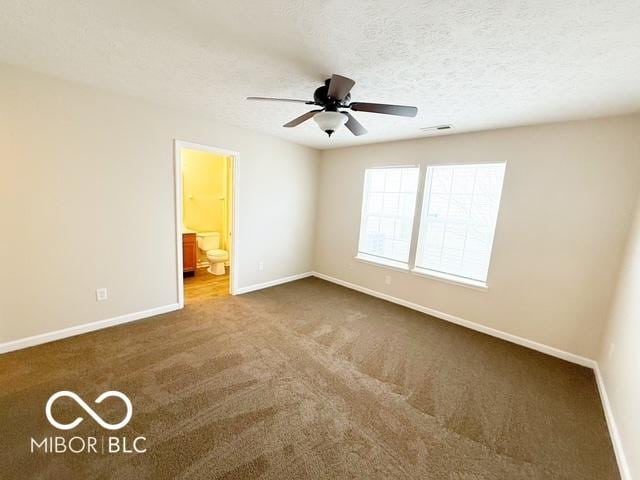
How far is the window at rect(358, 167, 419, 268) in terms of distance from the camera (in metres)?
3.88

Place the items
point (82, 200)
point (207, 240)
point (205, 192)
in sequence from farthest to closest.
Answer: point (205, 192)
point (207, 240)
point (82, 200)

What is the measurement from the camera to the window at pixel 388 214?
3.88 metres

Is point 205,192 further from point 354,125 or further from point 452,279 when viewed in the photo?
point 452,279

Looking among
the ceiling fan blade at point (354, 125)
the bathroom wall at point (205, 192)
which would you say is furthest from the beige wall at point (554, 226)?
the bathroom wall at point (205, 192)

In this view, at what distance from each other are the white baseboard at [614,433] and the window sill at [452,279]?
1199 mm

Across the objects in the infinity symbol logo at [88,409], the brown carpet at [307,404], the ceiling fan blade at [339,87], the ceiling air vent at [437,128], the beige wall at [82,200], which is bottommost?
the infinity symbol logo at [88,409]

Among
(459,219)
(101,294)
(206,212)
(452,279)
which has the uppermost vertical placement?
(459,219)

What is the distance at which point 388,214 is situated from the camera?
161 inches

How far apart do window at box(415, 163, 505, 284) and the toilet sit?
10.9 ft

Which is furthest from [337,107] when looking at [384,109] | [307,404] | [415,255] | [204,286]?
[204,286]

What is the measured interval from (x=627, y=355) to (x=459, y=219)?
1920mm

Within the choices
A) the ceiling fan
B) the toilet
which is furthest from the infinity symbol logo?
the toilet

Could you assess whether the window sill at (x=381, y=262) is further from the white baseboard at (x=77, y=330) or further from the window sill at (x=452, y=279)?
the white baseboard at (x=77, y=330)

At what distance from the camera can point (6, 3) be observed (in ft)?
4.43
